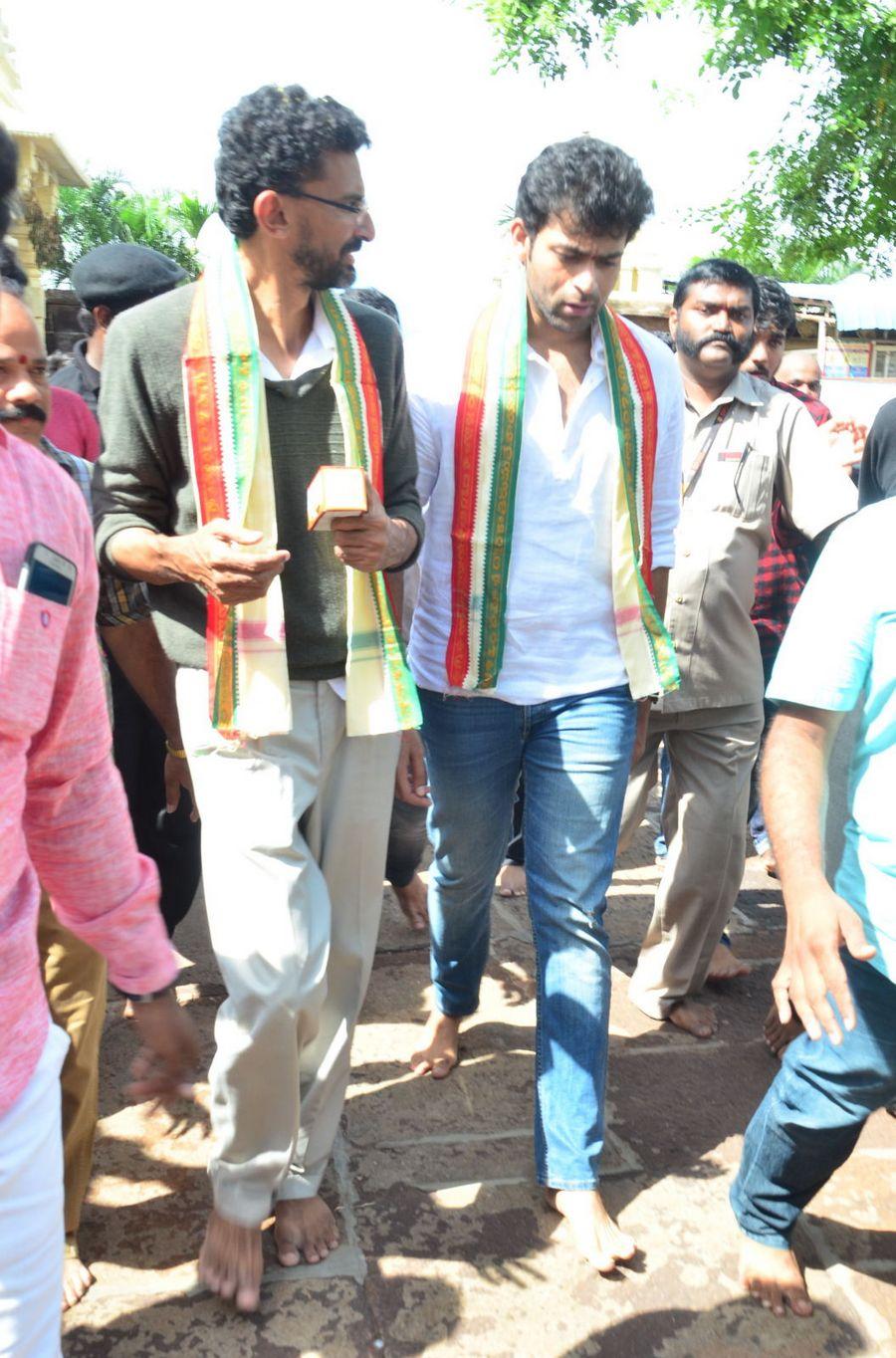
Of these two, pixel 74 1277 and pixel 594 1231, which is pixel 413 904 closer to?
pixel 594 1231

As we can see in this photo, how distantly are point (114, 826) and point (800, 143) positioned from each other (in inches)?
541

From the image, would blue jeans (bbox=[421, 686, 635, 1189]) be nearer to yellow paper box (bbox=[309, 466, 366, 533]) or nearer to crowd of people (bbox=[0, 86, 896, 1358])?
crowd of people (bbox=[0, 86, 896, 1358])

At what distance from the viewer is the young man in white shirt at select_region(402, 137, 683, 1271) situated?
2818 millimetres

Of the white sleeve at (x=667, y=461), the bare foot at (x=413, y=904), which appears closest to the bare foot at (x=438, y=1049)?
the bare foot at (x=413, y=904)

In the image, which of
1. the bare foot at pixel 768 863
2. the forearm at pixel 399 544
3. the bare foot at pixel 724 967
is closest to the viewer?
the forearm at pixel 399 544

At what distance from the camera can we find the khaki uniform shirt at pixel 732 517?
145 inches

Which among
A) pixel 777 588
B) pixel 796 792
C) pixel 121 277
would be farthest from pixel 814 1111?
pixel 121 277

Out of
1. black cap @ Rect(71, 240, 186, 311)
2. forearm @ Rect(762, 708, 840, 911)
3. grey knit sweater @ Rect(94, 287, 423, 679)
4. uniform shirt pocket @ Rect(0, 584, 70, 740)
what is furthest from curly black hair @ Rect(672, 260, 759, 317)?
uniform shirt pocket @ Rect(0, 584, 70, 740)

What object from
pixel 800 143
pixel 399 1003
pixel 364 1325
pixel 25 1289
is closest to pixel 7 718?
pixel 25 1289

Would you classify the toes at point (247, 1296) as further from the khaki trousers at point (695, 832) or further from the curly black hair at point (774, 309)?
the curly black hair at point (774, 309)

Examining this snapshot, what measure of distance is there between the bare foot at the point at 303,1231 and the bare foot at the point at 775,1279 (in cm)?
87

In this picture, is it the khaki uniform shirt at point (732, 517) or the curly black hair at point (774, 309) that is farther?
the curly black hair at point (774, 309)

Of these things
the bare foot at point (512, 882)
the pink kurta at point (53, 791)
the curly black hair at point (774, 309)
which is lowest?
the bare foot at point (512, 882)

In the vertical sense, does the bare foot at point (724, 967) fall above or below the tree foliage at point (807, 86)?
below
